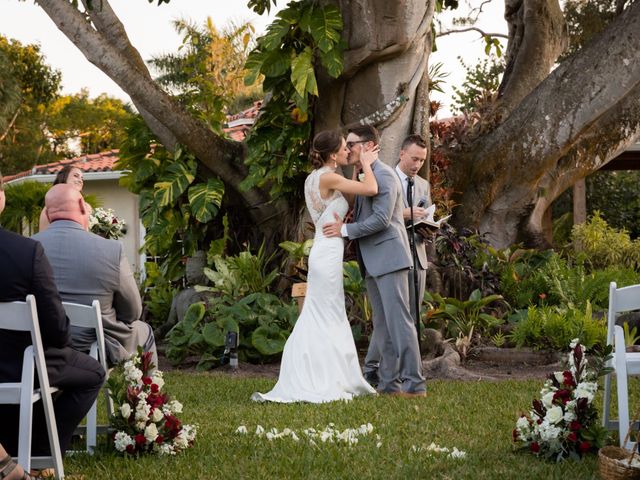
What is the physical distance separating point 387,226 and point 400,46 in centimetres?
443

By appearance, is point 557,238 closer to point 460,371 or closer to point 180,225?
point 180,225

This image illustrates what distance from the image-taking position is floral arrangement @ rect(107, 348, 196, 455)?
5.37 metres

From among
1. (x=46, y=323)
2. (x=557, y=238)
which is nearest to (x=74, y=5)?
(x=46, y=323)

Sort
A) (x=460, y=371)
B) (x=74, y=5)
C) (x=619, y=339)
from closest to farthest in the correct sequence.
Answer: (x=619, y=339), (x=460, y=371), (x=74, y=5)

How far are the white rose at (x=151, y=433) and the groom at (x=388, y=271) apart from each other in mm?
2706

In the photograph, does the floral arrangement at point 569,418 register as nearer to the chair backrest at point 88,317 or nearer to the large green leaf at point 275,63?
the chair backrest at point 88,317

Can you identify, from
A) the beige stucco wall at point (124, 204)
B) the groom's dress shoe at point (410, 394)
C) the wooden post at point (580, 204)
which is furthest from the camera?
the beige stucco wall at point (124, 204)

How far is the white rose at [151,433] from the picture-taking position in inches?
210

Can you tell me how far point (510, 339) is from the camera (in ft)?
34.5

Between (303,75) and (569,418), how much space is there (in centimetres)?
712

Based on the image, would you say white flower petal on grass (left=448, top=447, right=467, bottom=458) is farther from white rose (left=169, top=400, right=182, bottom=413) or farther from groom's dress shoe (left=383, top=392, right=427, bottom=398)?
groom's dress shoe (left=383, top=392, right=427, bottom=398)

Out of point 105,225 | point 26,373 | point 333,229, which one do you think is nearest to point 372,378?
point 333,229

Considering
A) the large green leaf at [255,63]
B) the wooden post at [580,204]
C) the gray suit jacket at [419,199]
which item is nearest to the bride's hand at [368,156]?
the gray suit jacket at [419,199]

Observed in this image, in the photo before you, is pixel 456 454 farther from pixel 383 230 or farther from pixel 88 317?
pixel 383 230
